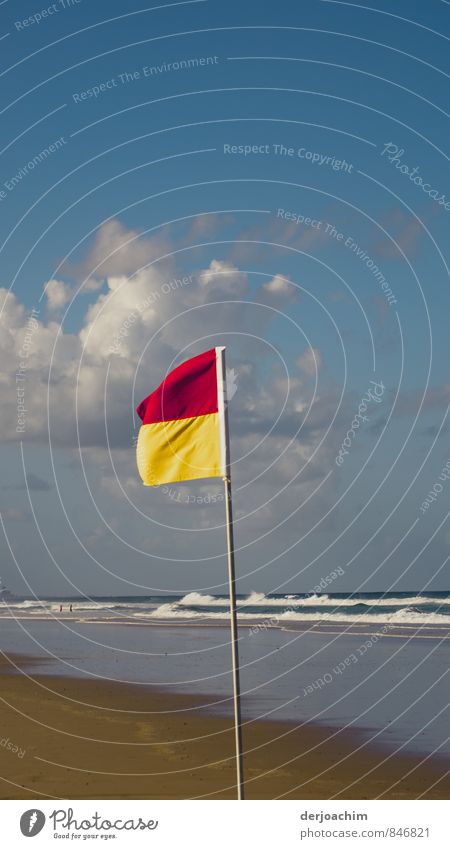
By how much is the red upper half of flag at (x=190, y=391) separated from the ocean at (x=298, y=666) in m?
9.50

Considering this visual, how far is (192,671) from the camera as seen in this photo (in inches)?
1276

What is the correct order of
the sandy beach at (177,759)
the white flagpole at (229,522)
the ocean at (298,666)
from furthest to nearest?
the ocean at (298,666) → the sandy beach at (177,759) → the white flagpole at (229,522)

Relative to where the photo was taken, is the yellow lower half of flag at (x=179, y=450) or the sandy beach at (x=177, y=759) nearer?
the yellow lower half of flag at (x=179, y=450)

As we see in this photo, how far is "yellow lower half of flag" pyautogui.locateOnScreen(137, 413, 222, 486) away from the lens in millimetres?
12117

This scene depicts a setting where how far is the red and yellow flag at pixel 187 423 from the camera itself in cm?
1212

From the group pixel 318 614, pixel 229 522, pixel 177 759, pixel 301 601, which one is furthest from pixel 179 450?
pixel 301 601

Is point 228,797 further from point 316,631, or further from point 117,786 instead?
point 316,631

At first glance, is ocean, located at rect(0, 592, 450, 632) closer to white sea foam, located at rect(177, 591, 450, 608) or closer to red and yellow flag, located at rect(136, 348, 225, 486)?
white sea foam, located at rect(177, 591, 450, 608)

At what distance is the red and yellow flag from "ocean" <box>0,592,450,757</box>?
9.09 meters

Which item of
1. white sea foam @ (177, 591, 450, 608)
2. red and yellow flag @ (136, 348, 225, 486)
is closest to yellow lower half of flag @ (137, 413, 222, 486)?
red and yellow flag @ (136, 348, 225, 486)

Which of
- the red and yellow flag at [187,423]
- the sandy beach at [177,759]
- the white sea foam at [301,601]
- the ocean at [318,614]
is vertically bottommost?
the sandy beach at [177,759]

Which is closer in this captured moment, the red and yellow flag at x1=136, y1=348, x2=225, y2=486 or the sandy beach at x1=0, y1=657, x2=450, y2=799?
the red and yellow flag at x1=136, y1=348, x2=225, y2=486

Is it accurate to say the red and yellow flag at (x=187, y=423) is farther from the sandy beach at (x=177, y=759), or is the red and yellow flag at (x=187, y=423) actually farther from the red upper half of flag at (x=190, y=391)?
the sandy beach at (x=177, y=759)

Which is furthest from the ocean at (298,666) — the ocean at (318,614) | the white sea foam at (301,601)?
the white sea foam at (301,601)
